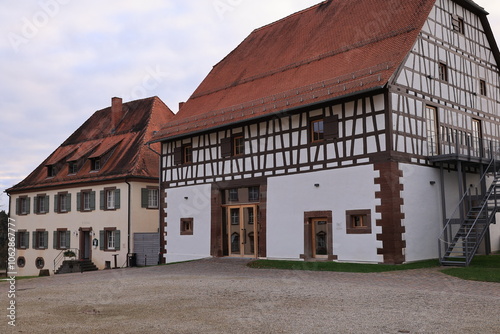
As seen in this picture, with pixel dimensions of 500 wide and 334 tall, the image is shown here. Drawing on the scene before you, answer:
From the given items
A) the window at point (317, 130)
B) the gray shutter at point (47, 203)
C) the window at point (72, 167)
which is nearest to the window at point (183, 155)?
the window at point (317, 130)

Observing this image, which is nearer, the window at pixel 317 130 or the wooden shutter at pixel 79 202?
the window at pixel 317 130

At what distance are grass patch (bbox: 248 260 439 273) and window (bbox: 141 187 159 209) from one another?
12.8 metres

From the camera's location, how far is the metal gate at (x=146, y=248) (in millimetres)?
28986

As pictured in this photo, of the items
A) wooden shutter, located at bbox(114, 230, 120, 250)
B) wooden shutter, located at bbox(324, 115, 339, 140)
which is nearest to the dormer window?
wooden shutter, located at bbox(114, 230, 120, 250)

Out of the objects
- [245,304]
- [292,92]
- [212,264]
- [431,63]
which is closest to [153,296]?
[245,304]

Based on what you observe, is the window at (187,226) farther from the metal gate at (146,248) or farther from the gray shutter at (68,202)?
the gray shutter at (68,202)

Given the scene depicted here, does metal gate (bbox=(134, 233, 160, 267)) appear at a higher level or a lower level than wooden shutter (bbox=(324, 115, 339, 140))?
lower

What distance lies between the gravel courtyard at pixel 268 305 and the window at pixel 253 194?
286 inches

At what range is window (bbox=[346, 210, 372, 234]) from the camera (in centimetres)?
1850

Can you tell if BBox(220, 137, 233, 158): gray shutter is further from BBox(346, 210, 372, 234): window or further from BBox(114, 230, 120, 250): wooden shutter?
BBox(114, 230, 120, 250): wooden shutter

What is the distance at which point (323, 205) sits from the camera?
19891mm

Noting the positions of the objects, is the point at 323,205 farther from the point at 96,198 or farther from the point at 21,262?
the point at 21,262

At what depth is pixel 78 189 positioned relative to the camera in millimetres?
34156

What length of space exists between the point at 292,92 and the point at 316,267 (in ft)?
23.2
